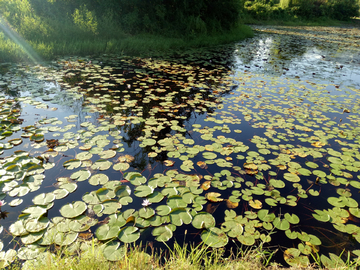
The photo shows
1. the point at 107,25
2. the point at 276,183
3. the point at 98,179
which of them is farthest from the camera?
the point at 107,25

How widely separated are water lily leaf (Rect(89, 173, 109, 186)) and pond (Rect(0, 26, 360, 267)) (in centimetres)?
1

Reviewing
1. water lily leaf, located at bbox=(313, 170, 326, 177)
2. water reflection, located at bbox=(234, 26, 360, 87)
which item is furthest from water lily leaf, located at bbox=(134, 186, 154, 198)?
water reflection, located at bbox=(234, 26, 360, 87)

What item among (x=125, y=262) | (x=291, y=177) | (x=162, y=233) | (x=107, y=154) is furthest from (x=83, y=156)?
(x=291, y=177)

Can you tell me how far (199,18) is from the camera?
420 inches

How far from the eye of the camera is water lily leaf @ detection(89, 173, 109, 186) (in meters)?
2.16

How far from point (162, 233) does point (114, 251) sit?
38 cm

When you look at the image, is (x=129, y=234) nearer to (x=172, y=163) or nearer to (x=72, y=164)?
(x=172, y=163)

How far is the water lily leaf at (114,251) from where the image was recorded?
1.48 meters

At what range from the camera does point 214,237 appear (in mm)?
1707

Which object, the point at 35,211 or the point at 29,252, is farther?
the point at 35,211

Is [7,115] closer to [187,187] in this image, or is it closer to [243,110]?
[187,187]

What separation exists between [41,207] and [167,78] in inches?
177

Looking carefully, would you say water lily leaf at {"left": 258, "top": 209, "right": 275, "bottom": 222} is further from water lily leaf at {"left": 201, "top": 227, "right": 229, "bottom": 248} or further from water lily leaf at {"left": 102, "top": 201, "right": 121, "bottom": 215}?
water lily leaf at {"left": 102, "top": 201, "right": 121, "bottom": 215}

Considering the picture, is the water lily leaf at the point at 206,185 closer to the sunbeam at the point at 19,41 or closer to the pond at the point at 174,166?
the pond at the point at 174,166
